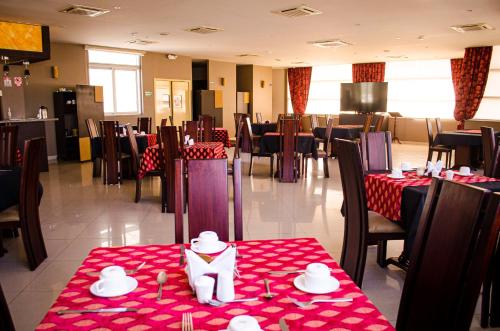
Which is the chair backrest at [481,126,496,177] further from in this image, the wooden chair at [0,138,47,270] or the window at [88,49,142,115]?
the window at [88,49,142,115]

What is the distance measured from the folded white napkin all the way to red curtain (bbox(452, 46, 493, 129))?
12.5 meters

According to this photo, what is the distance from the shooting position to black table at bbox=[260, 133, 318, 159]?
728 centimetres

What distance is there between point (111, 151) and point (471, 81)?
33.6 feet

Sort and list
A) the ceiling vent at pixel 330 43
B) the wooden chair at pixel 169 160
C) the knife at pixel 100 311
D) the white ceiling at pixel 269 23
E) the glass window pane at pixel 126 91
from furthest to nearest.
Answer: the glass window pane at pixel 126 91 < the ceiling vent at pixel 330 43 < the white ceiling at pixel 269 23 < the wooden chair at pixel 169 160 < the knife at pixel 100 311

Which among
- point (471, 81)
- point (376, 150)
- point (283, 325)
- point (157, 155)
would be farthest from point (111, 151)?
point (471, 81)

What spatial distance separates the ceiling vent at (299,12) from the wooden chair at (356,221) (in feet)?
14.7

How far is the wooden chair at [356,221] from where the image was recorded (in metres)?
2.51

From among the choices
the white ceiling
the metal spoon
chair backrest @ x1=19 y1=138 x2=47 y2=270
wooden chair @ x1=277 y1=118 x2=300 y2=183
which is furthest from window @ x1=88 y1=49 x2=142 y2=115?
the metal spoon

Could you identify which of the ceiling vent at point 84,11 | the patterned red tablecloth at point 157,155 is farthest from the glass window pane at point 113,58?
→ the patterned red tablecloth at point 157,155

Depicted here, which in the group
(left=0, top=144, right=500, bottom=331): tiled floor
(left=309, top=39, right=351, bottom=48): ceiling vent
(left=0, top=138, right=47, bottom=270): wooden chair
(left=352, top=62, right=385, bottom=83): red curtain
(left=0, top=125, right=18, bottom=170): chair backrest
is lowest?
(left=0, top=144, right=500, bottom=331): tiled floor

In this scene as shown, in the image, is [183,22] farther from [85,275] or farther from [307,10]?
[85,275]

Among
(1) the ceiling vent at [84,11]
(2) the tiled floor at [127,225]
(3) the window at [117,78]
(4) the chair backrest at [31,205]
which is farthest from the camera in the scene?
(3) the window at [117,78]

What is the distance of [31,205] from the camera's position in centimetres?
346

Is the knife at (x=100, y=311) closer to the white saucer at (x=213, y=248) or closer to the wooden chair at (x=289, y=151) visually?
the white saucer at (x=213, y=248)
